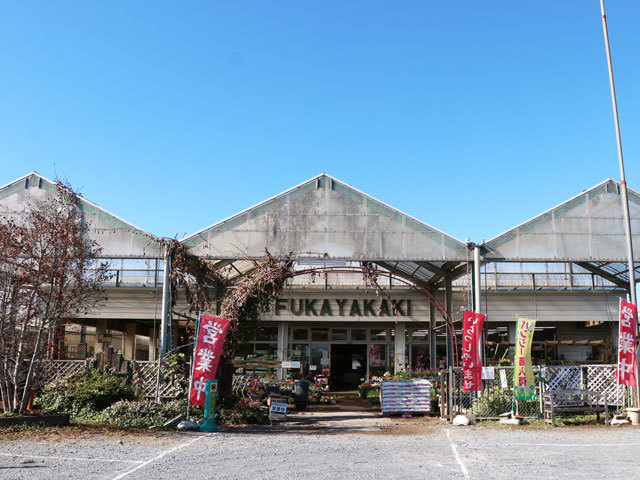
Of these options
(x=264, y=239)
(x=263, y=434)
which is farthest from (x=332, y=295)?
(x=263, y=434)

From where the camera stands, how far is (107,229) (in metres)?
15.4

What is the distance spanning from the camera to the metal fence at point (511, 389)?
45.1 feet

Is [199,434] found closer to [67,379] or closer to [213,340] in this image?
[213,340]

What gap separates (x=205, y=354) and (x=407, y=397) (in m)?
5.58

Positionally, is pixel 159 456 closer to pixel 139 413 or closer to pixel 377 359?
pixel 139 413

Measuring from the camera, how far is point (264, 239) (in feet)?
51.7

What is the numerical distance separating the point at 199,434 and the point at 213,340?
73.9 inches

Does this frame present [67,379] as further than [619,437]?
Yes

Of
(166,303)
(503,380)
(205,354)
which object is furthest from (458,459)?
(166,303)

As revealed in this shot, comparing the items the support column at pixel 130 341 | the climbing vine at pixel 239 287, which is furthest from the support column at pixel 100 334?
the climbing vine at pixel 239 287

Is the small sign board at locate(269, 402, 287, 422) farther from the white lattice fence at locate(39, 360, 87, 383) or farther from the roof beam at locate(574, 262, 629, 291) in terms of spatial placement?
the roof beam at locate(574, 262, 629, 291)

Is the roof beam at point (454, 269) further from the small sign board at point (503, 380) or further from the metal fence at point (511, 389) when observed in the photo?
the small sign board at point (503, 380)

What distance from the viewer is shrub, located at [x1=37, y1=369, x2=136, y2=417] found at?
12.8m

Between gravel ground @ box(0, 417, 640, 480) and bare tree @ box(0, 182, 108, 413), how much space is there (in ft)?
9.28
